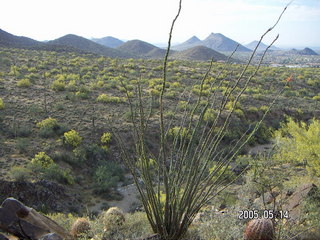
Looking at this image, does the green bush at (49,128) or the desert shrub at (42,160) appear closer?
the desert shrub at (42,160)

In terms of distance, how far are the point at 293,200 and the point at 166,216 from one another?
4341 mm

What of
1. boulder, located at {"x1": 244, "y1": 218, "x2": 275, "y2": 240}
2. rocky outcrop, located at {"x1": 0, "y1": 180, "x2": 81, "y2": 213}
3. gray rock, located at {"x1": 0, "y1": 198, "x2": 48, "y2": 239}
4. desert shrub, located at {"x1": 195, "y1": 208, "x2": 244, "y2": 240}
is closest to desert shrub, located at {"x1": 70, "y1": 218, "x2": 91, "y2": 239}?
gray rock, located at {"x1": 0, "y1": 198, "x2": 48, "y2": 239}

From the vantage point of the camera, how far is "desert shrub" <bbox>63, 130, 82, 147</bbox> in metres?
13.3

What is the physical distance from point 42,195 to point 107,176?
9.26 feet

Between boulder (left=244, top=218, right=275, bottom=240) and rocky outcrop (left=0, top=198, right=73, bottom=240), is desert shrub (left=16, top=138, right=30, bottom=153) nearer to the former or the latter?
rocky outcrop (left=0, top=198, right=73, bottom=240)

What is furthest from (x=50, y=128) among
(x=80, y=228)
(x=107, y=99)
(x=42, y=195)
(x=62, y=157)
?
(x=80, y=228)

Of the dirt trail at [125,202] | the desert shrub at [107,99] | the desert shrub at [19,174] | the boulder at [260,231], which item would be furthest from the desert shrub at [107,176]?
the boulder at [260,231]

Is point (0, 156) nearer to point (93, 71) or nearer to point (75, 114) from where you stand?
point (75, 114)

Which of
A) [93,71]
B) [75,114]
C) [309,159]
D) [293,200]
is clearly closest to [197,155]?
[293,200]

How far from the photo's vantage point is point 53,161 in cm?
1186

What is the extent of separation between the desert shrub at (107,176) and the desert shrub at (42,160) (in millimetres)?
1875

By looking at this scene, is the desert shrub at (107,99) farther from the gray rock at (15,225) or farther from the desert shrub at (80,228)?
the gray rock at (15,225)

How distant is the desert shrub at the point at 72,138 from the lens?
13.3 m

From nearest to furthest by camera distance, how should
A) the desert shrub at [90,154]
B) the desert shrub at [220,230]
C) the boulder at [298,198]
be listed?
the desert shrub at [220,230], the boulder at [298,198], the desert shrub at [90,154]
